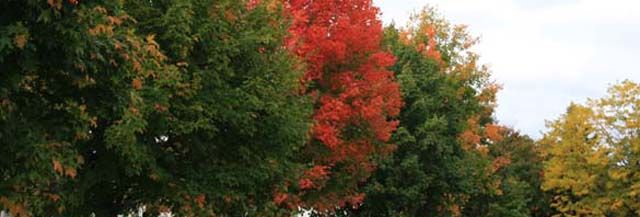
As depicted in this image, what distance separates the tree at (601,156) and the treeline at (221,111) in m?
9.33

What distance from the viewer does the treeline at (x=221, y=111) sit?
1377cm

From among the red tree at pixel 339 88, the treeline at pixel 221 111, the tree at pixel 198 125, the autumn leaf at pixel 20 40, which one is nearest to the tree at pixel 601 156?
the treeline at pixel 221 111

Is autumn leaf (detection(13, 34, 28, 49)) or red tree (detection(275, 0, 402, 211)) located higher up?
autumn leaf (detection(13, 34, 28, 49))

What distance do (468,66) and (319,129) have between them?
2915cm

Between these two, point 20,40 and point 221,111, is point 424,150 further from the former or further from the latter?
point 20,40

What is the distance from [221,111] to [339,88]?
37.1 ft

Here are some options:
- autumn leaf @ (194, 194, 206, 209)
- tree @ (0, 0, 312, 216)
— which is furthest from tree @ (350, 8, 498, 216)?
autumn leaf @ (194, 194, 206, 209)

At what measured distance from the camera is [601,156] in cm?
6316

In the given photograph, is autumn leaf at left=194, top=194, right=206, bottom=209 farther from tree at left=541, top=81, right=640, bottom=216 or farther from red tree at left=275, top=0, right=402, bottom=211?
tree at left=541, top=81, right=640, bottom=216

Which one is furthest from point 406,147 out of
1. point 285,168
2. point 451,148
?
point 285,168

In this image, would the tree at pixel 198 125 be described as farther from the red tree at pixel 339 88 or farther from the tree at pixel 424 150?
the tree at pixel 424 150

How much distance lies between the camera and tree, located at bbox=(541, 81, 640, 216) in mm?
62594

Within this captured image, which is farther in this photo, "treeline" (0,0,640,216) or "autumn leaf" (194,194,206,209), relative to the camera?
"autumn leaf" (194,194,206,209)

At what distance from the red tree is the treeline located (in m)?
0.07
